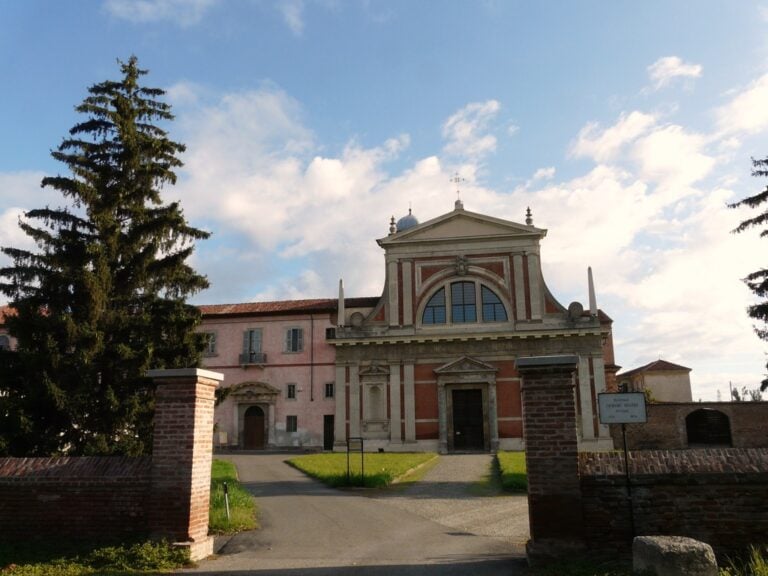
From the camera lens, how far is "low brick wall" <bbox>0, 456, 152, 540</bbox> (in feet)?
27.8

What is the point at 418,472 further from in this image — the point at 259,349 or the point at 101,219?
the point at 259,349

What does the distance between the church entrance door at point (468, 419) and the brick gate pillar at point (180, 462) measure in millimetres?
24372

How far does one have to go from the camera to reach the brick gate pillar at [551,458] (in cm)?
758

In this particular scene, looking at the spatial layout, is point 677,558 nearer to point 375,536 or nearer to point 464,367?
point 375,536

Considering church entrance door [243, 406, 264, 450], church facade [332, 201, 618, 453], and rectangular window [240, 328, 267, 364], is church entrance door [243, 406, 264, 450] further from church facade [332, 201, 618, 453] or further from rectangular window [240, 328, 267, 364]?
church facade [332, 201, 618, 453]

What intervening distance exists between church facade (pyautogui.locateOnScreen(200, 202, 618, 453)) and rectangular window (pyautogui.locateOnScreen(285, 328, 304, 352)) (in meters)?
0.06

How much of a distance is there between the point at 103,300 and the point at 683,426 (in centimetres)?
2778

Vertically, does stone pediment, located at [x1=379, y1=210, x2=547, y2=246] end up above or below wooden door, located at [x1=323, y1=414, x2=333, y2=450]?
above

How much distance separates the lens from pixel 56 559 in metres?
7.95

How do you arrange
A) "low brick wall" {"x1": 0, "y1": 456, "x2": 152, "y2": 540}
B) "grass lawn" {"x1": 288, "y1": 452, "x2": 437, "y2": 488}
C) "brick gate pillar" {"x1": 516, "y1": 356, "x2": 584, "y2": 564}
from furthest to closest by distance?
"grass lawn" {"x1": 288, "y1": 452, "x2": 437, "y2": 488}
"low brick wall" {"x1": 0, "y1": 456, "x2": 152, "y2": 540}
"brick gate pillar" {"x1": 516, "y1": 356, "x2": 584, "y2": 564}

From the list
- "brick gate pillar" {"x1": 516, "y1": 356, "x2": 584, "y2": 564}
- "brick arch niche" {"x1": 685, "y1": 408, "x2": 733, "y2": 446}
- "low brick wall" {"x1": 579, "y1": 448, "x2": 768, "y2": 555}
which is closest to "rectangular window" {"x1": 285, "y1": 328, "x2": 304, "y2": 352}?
"brick arch niche" {"x1": 685, "y1": 408, "x2": 733, "y2": 446}

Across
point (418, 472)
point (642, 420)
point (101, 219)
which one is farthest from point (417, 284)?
point (642, 420)

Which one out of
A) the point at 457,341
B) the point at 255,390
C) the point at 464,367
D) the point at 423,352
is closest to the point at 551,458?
the point at 464,367

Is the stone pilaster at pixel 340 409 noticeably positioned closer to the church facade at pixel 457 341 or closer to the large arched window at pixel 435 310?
the church facade at pixel 457 341
